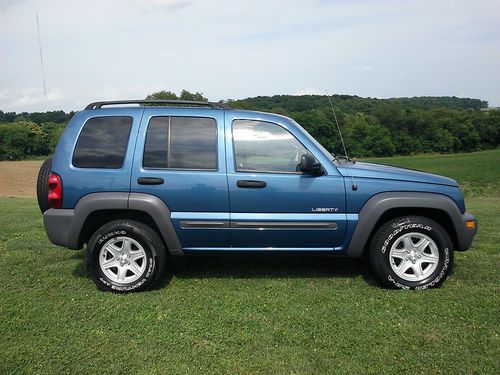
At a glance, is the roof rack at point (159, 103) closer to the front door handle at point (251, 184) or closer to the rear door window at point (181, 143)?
the rear door window at point (181, 143)

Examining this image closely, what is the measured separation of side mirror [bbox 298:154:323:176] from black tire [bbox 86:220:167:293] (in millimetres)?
1578

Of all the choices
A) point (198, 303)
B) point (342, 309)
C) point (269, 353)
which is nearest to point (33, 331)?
point (198, 303)

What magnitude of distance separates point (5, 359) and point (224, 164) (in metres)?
2.36

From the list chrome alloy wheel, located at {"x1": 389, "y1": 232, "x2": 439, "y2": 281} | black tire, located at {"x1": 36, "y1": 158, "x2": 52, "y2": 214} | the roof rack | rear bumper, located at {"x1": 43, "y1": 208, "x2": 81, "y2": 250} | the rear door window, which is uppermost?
the roof rack

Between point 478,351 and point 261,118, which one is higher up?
point 261,118

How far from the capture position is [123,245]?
173 inches

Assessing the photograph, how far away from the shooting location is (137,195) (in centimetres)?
429

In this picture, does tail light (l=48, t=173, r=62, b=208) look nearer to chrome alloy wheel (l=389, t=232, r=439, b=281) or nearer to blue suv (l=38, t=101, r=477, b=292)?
blue suv (l=38, t=101, r=477, b=292)

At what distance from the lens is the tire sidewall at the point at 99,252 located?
433 cm

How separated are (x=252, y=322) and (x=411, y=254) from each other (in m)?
1.79

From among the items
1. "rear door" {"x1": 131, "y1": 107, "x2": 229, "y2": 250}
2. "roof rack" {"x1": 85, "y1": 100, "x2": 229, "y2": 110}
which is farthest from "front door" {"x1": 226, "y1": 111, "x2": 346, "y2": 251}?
"roof rack" {"x1": 85, "y1": 100, "x2": 229, "y2": 110}

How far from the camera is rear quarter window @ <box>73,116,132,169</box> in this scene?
4367 millimetres

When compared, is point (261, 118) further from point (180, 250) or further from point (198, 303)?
point (198, 303)

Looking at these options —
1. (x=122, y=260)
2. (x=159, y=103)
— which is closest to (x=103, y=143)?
(x=159, y=103)
